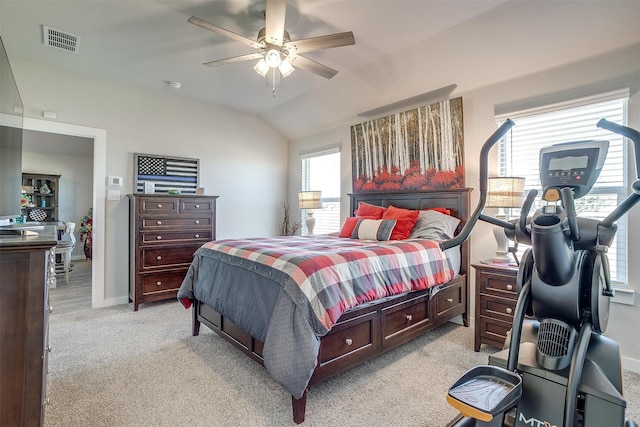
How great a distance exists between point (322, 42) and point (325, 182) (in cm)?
281

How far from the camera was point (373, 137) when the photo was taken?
4.11 metres

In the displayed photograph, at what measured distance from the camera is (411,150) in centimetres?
370

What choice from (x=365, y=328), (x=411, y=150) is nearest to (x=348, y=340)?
(x=365, y=328)

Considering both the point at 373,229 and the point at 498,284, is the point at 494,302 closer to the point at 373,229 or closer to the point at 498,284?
the point at 498,284

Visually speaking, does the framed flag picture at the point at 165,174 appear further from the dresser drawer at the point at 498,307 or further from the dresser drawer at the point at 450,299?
the dresser drawer at the point at 498,307

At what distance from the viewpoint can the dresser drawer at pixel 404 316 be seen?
2311mm

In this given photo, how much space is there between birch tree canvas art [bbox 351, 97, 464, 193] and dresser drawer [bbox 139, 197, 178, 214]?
2446 millimetres

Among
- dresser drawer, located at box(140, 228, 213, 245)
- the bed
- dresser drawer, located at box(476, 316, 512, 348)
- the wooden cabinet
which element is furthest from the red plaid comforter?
the wooden cabinet

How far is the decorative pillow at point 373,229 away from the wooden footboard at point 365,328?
746mm

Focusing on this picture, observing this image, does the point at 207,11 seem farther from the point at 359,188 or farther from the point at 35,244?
the point at 359,188

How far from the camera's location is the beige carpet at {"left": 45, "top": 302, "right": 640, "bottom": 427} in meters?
1.75

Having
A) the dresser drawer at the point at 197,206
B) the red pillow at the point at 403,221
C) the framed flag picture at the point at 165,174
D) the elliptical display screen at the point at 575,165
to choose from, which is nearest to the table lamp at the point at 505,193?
the red pillow at the point at 403,221

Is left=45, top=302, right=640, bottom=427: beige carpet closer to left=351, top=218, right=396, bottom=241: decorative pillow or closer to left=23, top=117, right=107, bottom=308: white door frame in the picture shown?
left=23, top=117, right=107, bottom=308: white door frame

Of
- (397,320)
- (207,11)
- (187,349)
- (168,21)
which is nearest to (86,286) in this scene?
(187,349)
